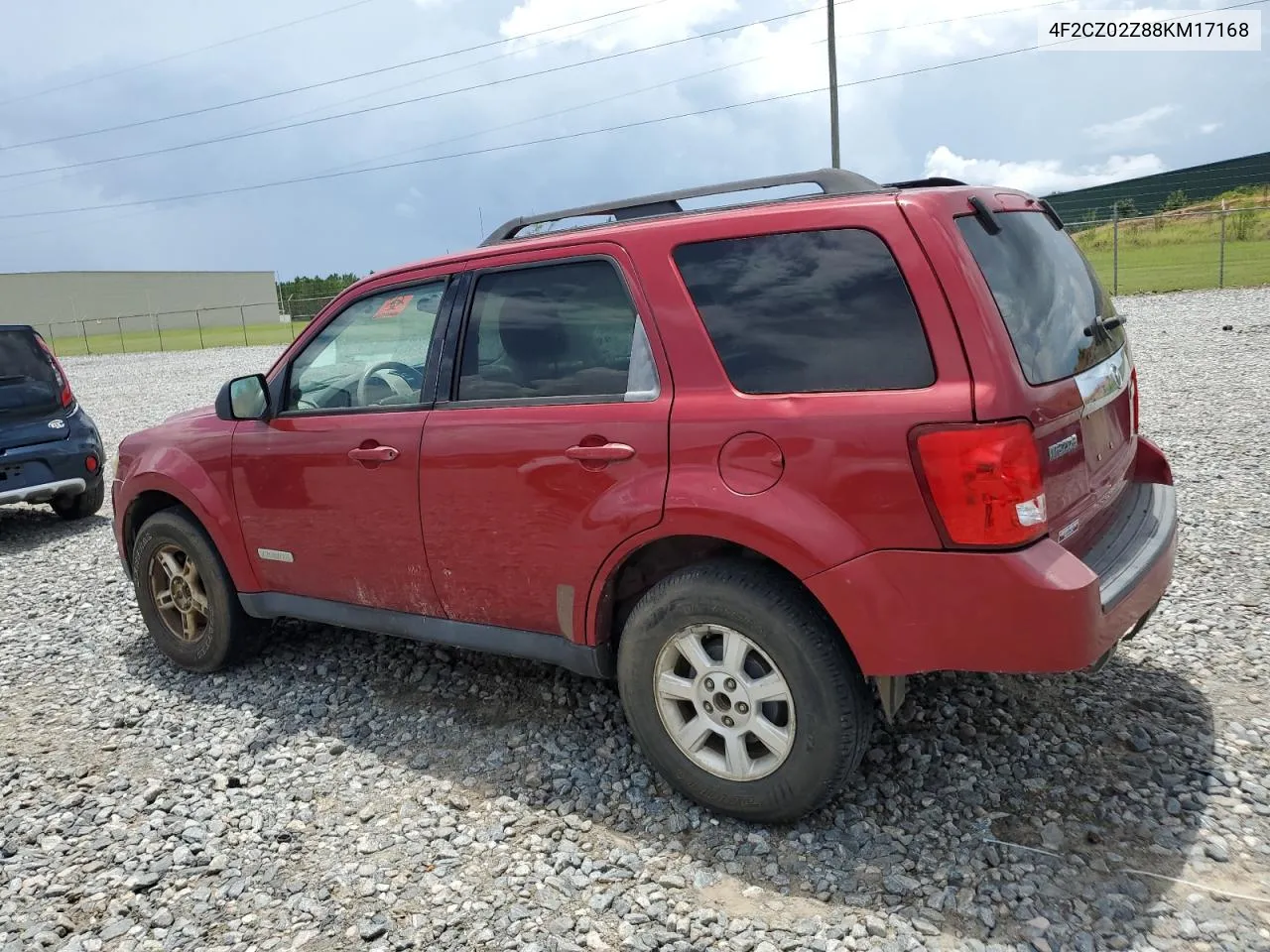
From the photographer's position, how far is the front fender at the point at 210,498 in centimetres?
428

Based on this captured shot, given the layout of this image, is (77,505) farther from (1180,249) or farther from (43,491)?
(1180,249)

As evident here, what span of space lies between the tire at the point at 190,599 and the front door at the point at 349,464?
0.32 m

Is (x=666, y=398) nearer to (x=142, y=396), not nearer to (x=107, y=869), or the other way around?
(x=107, y=869)

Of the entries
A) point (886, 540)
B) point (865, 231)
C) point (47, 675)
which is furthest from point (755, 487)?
point (47, 675)

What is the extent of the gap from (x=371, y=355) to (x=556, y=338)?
91 centimetres

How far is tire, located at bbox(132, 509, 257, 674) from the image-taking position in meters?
4.44

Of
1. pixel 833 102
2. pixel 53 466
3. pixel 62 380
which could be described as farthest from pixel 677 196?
pixel 833 102

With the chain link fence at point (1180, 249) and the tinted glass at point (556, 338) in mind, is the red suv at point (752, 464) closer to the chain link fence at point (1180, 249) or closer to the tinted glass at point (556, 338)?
the tinted glass at point (556, 338)

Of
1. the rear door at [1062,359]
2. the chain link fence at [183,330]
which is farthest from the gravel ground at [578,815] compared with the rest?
the chain link fence at [183,330]

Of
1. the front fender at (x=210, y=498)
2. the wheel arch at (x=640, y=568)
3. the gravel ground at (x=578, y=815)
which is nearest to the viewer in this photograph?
the gravel ground at (x=578, y=815)

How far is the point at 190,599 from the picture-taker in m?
4.61

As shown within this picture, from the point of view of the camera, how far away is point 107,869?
121 inches

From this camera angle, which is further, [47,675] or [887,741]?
[47,675]

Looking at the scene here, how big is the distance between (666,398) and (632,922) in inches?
60.3
